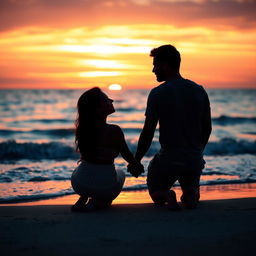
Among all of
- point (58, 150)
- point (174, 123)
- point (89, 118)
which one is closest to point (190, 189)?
point (174, 123)

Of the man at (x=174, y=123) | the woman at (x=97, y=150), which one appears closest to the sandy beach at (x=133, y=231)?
the woman at (x=97, y=150)

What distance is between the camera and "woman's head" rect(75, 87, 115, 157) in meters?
4.18

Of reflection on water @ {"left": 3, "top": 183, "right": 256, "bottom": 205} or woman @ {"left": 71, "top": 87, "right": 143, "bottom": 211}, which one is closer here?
woman @ {"left": 71, "top": 87, "right": 143, "bottom": 211}

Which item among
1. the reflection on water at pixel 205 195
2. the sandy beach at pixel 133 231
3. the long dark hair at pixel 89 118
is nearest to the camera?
the sandy beach at pixel 133 231

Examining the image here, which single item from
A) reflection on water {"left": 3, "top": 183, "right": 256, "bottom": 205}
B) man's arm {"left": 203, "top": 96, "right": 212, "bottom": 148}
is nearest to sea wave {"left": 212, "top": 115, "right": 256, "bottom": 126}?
reflection on water {"left": 3, "top": 183, "right": 256, "bottom": 205}

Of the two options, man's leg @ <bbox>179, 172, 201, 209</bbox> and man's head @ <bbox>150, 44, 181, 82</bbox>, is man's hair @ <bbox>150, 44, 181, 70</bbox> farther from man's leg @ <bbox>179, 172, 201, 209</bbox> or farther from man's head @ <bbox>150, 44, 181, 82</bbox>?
man's leg @ <bbox>179, 172, 201, 209</bbox>

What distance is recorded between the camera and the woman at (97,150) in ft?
13.8

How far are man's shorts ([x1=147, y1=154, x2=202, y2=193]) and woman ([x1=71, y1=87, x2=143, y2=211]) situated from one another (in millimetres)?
182

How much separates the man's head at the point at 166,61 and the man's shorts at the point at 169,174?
88 cm

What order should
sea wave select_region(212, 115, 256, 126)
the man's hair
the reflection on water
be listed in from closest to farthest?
the man's hair < the reflection on water < sea wave select_region(212, 115, 256, 126)

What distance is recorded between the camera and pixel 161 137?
4.34m

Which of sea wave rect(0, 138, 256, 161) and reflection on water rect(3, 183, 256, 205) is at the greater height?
sea wave rect(0, 138, 256, 161)

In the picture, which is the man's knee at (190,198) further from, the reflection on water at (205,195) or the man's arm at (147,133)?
the reflection on water at (205,195)

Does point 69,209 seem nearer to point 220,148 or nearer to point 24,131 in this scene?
point 220,148
